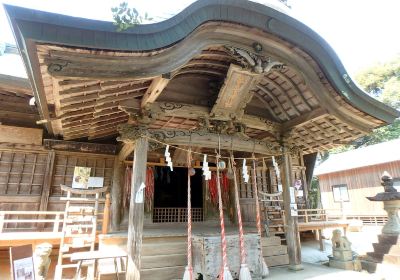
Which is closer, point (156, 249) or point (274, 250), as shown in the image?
point (156, 249)

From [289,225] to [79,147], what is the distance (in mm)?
7216

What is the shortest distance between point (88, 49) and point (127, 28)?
0.69m

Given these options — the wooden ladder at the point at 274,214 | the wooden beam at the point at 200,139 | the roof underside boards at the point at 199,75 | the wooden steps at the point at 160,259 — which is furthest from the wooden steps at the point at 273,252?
the roof underside boards at the point at 199,75

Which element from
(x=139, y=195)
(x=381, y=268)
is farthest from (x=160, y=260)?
(x=381, y=268)

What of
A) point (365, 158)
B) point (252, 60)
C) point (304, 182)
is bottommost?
point (304, 182)

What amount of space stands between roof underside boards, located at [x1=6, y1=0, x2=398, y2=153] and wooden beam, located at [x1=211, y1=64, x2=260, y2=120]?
3 centimetres

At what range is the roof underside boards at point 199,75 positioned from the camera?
3930 millimetres

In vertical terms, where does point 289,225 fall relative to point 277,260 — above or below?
above

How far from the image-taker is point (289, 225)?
7.67 meters

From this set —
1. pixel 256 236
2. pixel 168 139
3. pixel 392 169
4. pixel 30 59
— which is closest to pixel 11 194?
pixel 168 139

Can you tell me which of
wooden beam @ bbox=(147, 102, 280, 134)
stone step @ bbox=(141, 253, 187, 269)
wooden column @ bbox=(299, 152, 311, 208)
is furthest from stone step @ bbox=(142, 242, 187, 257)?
wooden column @ bbox=(299, 152, 311, 208)

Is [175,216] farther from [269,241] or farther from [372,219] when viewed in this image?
[372,219]

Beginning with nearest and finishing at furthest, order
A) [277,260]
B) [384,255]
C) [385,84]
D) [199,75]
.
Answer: [199,75]
[384,255]
[277,260]
[385,84]

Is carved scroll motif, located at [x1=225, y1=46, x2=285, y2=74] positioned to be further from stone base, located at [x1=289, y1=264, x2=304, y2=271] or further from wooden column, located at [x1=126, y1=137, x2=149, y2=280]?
stone base, located at [x1=289, y1=264, x2=304, y2=271]
